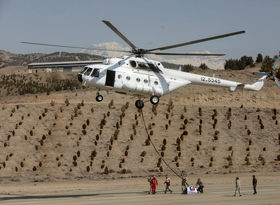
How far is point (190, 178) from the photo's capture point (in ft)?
149

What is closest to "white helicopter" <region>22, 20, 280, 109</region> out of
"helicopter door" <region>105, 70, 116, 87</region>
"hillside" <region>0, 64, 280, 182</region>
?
"helicopter door" <region>105, 70, 116, 87</region>

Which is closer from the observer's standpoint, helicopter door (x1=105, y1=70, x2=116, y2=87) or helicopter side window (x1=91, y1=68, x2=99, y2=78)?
helicopter side window (x1=91, y1=68, x2=99, y2=78)

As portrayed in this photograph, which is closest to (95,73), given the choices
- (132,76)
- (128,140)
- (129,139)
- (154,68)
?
(132,76)

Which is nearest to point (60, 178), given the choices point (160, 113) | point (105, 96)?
point (160, 113)

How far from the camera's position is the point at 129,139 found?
54219 mm

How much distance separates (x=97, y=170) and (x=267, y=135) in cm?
2110

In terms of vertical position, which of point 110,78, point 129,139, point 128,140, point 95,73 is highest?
point 95,73

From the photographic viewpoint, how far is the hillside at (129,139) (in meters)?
49.2

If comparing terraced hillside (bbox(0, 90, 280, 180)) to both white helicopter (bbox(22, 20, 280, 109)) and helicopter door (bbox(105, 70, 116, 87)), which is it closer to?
white helicopter (bbox(22, 20, 280, 109))

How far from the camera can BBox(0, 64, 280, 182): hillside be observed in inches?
1939

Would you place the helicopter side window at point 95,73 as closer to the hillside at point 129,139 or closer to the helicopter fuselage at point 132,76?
the helicopter fuselage at point 132,76

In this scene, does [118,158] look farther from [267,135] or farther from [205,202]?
[205,202]

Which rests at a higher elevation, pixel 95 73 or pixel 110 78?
pixel 95 73

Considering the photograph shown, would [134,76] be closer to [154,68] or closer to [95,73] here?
[154,68]
